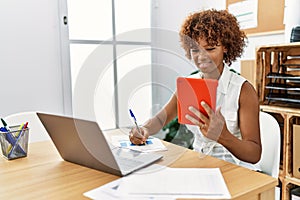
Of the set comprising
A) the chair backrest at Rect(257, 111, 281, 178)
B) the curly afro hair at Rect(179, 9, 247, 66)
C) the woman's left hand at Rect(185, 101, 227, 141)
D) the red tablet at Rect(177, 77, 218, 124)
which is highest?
the curly afro hair at Rect(179, 9, 247, 66)

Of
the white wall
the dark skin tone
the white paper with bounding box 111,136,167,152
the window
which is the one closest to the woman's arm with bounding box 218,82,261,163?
the dark skin tone

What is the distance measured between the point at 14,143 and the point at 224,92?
32.9 inches

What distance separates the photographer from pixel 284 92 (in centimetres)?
172

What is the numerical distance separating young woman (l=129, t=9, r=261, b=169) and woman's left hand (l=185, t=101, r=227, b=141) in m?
0.04

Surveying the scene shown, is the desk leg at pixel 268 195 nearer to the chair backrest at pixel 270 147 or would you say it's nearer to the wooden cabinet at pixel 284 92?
the chair backrest at pixel 270 147

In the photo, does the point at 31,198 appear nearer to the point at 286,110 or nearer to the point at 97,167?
the point at 97,167

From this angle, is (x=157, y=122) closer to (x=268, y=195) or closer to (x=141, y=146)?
(x=141, y=146)

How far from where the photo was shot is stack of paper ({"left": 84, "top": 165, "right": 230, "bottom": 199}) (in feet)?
2.16

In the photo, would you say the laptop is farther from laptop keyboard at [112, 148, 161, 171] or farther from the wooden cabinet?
the wooden cabinet

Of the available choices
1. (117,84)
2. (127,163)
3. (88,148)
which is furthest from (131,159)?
(117,84)

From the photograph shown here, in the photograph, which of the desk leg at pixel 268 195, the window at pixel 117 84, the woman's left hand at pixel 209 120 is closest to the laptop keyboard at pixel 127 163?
the window at pixel 117 84

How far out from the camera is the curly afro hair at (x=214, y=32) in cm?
122

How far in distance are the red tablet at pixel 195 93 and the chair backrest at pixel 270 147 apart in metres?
0.37

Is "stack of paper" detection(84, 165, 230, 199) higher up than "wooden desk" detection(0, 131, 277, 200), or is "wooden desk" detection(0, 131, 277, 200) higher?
"stack of paper" detection(84, 165, 230, 199)
